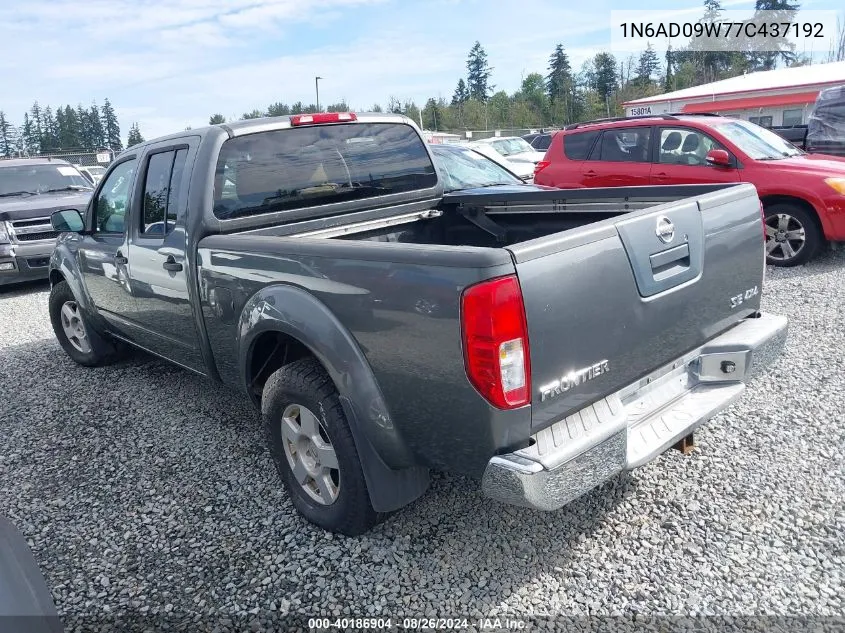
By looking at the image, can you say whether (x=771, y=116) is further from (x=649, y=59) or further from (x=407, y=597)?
(x=649, y=59)

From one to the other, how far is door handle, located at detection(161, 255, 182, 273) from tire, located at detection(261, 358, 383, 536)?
1022 mm

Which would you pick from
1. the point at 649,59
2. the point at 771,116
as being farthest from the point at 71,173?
the point at 649,59

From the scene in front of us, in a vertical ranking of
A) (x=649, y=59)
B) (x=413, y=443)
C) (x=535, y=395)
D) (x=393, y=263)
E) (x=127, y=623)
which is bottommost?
(x=127, y=623)

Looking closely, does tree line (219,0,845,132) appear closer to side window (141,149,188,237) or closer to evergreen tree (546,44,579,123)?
evergreen tree (546,44,579,123)

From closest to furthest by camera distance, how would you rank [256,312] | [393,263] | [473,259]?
[473,259], [393,263], [256,312]

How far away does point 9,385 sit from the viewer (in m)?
5.37

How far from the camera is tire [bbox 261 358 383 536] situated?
267cm

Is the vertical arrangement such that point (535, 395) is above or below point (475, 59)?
below

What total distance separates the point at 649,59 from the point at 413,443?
93605 mm

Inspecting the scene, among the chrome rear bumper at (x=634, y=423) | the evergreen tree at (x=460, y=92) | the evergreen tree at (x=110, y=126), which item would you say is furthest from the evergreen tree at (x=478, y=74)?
the chrome rear bumper at (x=634, y=423)

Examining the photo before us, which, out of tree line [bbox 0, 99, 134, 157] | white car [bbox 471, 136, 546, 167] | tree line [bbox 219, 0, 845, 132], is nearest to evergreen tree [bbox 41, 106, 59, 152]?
tree line [bbox 0, 99, 134, 157]

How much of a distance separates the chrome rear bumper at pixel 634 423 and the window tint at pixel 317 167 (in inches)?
82.8

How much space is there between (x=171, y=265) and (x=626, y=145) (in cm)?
689

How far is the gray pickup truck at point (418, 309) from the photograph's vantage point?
7.20 ft
